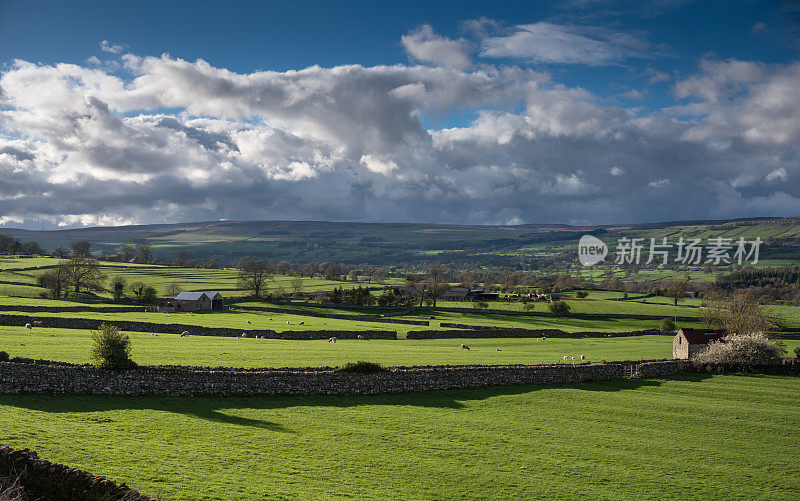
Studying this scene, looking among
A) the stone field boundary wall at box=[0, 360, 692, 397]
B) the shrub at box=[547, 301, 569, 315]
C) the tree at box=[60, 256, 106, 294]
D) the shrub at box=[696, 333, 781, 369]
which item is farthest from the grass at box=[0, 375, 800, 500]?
the tree at box=[60, 256, 106, 294]

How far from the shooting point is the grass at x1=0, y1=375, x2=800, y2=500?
15109mm

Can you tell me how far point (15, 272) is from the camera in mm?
112562

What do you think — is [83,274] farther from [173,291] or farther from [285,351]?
[285,351]

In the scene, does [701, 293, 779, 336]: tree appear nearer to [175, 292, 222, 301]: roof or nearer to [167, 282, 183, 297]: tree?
[175, 292, 222, 301]: roof

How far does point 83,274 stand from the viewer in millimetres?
95812

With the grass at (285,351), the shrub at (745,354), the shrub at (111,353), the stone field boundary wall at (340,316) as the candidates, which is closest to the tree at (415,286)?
the stone field boundary wall at (340,316)

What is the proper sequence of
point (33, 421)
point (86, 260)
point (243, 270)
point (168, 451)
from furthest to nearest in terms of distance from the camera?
point (243, 270), point (86, 260), point (33, 421), point (168, 451)

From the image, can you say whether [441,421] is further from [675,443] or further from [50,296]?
[50,296]

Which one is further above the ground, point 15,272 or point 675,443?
point 15,272

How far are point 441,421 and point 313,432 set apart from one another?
→ 6.13 m

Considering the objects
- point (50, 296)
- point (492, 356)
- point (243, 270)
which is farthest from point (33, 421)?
point (243, 270)

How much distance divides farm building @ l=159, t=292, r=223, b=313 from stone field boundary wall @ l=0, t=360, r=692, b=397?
58.9 m

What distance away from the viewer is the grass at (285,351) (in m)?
30.8

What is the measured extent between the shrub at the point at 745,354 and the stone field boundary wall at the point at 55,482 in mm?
44555
